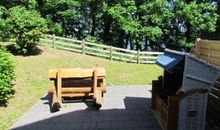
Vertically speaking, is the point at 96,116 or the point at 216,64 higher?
the point at 216,64

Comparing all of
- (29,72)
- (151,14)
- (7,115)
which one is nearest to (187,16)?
(151,14)

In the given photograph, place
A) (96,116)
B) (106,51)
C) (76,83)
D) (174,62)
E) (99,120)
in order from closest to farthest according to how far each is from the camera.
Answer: (174,62), (99,120), (96,116), (76,83), (106,51)

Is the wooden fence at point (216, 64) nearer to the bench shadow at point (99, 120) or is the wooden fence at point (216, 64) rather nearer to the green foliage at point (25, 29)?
the bench shadow at point (99, 120)

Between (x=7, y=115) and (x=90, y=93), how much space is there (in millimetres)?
2151

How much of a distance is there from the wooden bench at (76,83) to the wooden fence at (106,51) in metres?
8.49

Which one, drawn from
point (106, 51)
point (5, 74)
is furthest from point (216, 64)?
point (106, 51)

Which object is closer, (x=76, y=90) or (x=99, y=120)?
(x=99, y=120)

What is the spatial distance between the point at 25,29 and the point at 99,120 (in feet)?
30.7

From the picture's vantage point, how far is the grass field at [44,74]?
26.7 feet

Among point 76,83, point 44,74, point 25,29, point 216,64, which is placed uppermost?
point 25,29

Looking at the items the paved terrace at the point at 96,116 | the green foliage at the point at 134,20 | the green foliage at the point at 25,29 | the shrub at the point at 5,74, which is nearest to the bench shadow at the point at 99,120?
the paved terrace at the point at 96,116

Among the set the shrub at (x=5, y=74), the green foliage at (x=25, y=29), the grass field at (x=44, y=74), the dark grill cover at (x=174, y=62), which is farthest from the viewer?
the green foliage at (x=25, y=29)

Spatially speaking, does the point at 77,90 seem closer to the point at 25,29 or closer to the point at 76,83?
the point at 76,83

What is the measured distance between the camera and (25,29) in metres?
15.0
